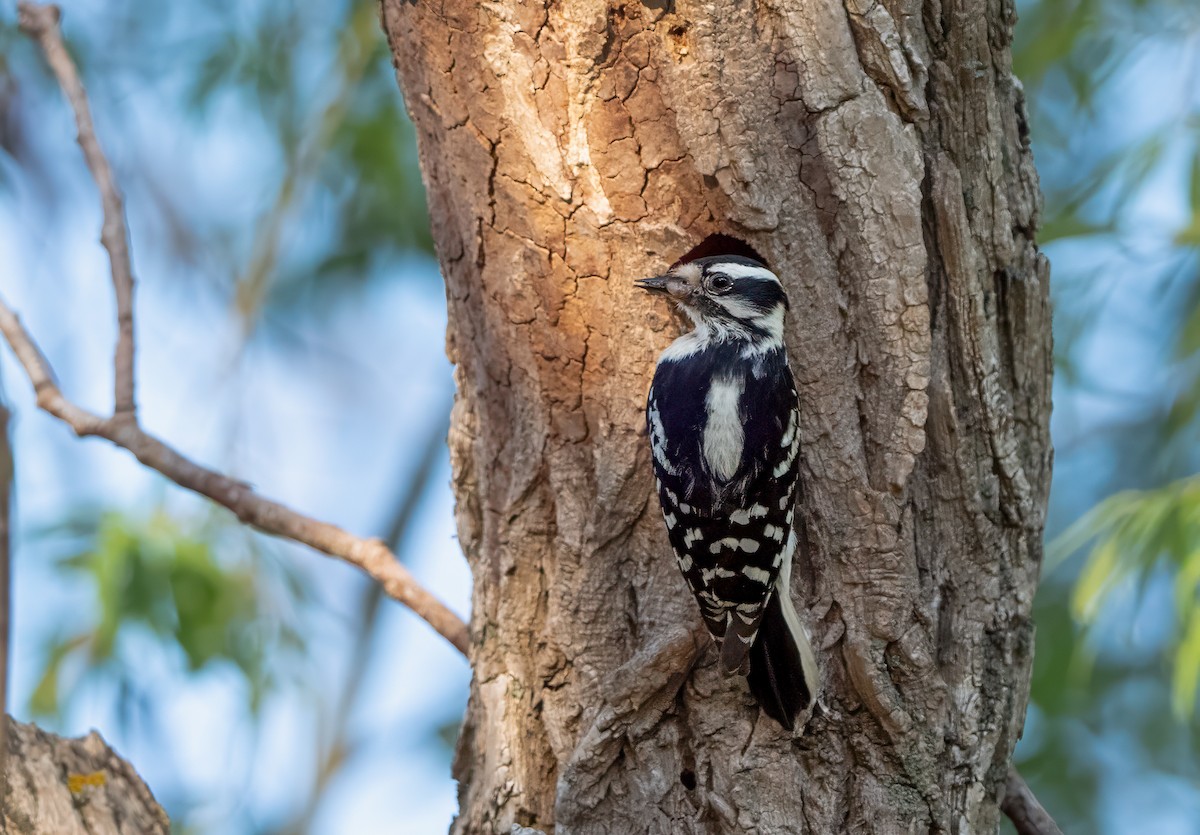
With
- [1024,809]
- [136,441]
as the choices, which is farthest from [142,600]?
[1024,809]

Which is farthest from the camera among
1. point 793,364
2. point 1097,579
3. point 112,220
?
point 1097,579

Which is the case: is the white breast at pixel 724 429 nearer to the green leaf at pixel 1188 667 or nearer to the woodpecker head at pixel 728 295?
the woodpecker head at pixel 728 295

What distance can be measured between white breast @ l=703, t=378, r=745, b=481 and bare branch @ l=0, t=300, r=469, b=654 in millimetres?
934

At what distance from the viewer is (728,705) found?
2.69 m

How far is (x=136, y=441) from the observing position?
319 cm

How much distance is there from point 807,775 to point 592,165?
148 cm

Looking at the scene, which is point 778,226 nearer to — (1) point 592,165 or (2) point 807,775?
(1) point 592,165

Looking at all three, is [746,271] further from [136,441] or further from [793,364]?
[136,441]

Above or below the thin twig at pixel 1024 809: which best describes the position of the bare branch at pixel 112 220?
above

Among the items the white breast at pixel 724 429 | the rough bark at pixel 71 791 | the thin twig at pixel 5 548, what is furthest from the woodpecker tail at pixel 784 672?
the thin twig at pixel 5 548

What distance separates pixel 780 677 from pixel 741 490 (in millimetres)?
420

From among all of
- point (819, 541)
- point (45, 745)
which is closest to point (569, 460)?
point (819, 541)

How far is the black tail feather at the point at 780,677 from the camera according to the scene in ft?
8.44

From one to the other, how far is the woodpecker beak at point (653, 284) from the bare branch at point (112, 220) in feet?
4.60
